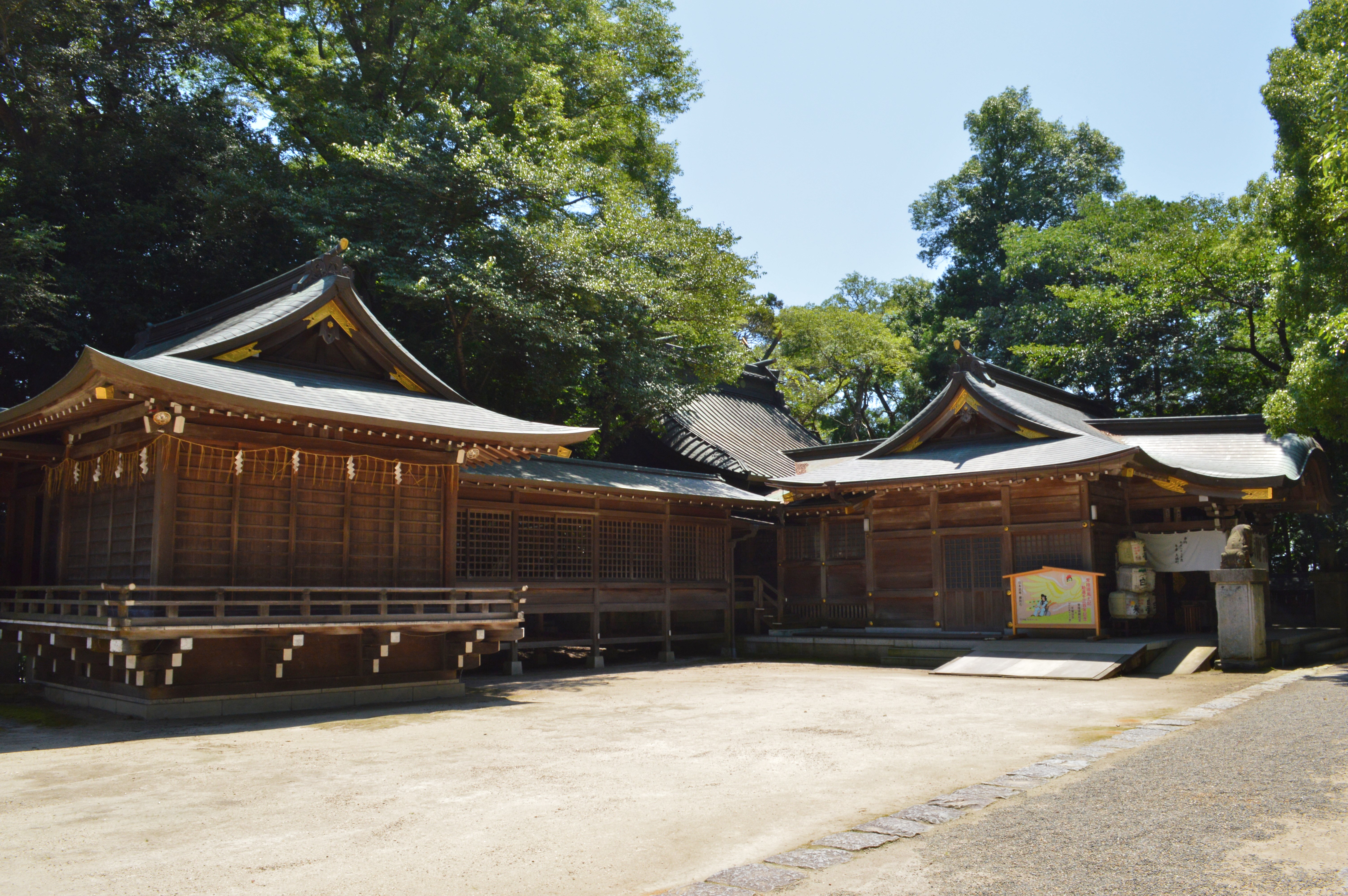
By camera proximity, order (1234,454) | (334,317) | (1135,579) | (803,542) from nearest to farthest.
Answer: (334,317) → (1135,579) → (1234,454) → (803,542)

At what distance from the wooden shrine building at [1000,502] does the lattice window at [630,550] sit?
3.34 meters

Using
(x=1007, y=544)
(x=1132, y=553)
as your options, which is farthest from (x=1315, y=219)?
(x=1007, y=544)

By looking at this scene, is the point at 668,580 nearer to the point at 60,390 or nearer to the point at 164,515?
the point at 164,515

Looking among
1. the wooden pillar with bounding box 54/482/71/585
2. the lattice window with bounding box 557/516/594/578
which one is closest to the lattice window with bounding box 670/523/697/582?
the lattice window with bounding box 557/516/594/578

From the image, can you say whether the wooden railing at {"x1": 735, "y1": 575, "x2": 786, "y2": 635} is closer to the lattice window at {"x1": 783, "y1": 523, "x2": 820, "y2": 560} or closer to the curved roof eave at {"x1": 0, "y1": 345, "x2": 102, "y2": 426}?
the lattice window at {"x1": 783, "y1": 523, "x2": 820, "y2": 560}

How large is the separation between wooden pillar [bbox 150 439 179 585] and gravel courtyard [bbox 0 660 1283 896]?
1.71 m

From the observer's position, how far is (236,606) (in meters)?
11.2

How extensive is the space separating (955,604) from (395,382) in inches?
459

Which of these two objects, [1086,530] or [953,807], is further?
[1086,530]

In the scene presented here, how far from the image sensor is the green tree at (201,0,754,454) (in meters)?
17.0

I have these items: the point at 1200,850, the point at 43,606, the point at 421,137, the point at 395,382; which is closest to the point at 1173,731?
the point at 1200,850

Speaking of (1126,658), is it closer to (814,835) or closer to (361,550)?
(814,835)

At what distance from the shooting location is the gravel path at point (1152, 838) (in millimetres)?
4230

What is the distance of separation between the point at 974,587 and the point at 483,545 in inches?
382
